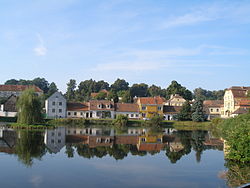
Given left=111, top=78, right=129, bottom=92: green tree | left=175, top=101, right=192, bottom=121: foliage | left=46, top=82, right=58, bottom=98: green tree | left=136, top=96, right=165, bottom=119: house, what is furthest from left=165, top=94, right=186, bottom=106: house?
left=46, top=82, right=58, bottom=98: green tree

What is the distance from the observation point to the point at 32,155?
74.3 feet

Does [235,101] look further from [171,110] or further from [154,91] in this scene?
[154,91]

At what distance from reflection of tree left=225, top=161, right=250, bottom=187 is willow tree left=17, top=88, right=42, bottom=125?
96.6 feet

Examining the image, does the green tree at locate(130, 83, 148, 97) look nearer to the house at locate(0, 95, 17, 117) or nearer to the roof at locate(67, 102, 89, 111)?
the roof at locate(67, 102, 89, 111)

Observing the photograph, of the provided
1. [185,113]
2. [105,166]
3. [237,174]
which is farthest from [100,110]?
[237,174]

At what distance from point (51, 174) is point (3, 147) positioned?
10.7m

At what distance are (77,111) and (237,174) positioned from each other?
56.0 meters

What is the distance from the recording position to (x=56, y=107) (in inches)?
2761

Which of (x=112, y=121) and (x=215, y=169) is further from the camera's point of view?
(x=112, y=121)

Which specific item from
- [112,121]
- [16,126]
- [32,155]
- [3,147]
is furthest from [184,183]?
[112,121]

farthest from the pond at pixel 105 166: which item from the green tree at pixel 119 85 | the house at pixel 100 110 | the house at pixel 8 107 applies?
the green tree at pixel 119 85

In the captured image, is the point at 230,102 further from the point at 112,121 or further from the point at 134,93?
the point at 134,93

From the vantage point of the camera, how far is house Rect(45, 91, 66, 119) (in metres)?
69.8

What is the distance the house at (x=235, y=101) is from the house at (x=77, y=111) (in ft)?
111
